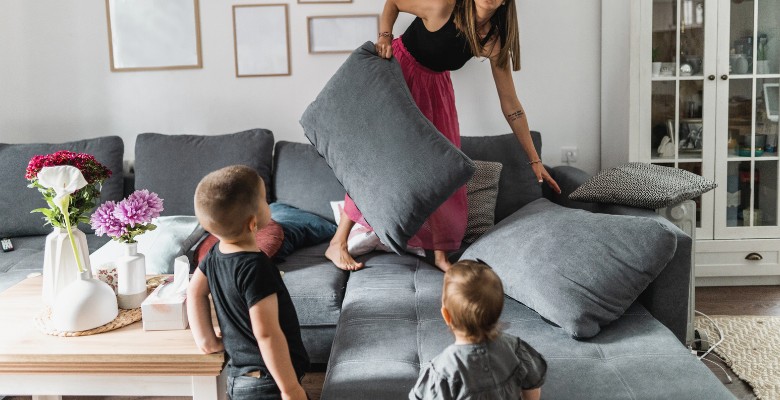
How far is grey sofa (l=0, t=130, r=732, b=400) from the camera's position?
1.79 meters

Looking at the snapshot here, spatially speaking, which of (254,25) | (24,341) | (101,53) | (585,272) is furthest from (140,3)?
(585,272)

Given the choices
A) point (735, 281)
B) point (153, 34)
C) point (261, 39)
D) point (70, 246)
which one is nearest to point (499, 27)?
point (261, 39)

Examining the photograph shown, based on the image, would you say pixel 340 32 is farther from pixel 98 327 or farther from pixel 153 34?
pixel 98 327

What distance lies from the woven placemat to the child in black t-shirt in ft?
1.05

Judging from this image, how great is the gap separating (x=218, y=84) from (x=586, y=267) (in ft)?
7.26

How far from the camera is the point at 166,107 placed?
12.0 feet

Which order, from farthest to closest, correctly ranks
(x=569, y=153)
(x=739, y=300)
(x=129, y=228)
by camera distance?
(x=569, y=153), (x=739, y=300), (x=129, y=228)

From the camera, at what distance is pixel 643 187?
2617 millimetres

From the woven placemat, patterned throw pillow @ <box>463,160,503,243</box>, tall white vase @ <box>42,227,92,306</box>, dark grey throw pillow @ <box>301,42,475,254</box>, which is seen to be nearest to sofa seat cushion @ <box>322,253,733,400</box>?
dark grey throw pillow @ <box>301,42,475,254</box>

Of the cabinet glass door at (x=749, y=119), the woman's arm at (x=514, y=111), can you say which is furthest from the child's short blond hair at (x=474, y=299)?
the cabinet glass door at (x=749, y=119)

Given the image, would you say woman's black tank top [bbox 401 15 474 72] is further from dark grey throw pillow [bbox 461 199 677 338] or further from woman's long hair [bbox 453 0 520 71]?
dark grey throw pillow [bbox 461 199 677 338]

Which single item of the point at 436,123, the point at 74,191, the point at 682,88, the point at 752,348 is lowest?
the point at 752,348

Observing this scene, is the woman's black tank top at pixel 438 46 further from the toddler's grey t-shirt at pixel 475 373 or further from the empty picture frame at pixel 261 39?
the toddler's grey t-shirt at pixel 475 373

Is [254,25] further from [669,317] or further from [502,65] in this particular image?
[669,317]
